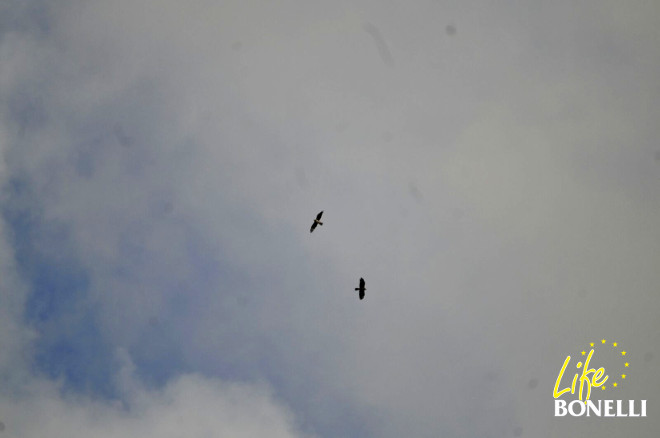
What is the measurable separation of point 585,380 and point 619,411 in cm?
816

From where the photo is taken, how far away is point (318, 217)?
3735 inches

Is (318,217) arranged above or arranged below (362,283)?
above

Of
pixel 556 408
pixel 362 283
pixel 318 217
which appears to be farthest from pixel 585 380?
pixel 318 217

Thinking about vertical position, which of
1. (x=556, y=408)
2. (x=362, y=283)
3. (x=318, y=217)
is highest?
(x=318, y=217)

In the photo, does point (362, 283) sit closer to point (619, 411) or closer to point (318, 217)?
point (318, 217)

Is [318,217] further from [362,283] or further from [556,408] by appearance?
[556,408]

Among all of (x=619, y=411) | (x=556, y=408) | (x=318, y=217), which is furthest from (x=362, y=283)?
(x=619, y=411)

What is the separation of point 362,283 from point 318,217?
40.6 feet

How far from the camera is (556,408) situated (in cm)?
9262

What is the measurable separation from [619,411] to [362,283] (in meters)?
43.7

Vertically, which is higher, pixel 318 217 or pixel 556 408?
pixel 318 217

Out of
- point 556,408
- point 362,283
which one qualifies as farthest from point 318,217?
point 556,408

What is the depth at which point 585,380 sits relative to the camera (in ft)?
298

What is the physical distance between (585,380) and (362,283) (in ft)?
118
